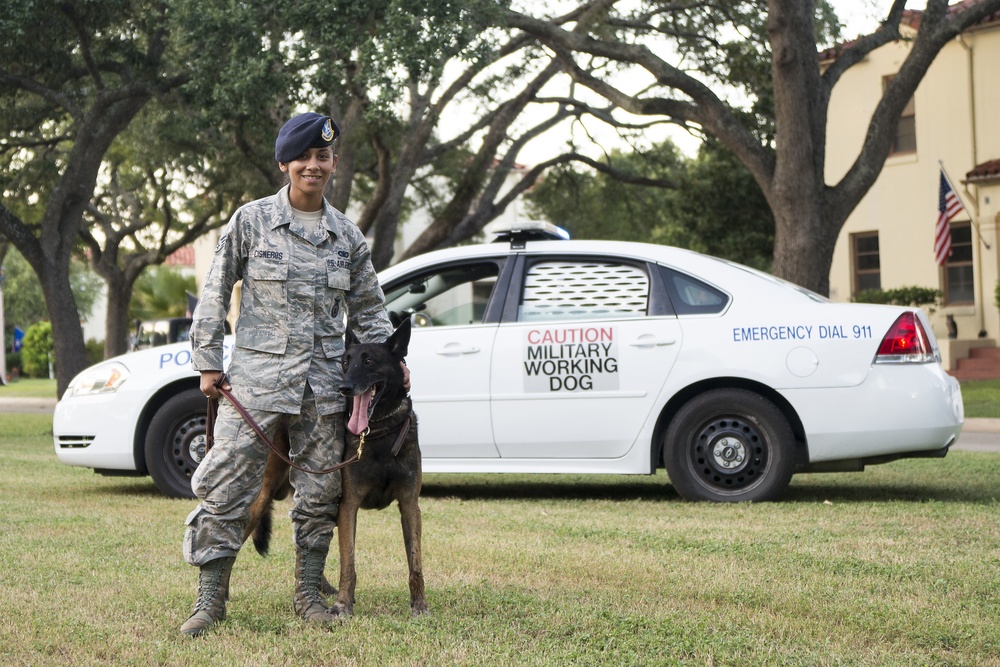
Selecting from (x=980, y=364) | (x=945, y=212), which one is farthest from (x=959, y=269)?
(x=945, y=212)

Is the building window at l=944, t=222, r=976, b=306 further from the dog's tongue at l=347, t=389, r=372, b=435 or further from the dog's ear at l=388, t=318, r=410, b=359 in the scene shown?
the dog's tongue at l=347, t=389, r=372, b=435

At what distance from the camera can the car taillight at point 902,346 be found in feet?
25.2

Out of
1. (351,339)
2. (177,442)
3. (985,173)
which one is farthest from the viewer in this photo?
(985,173)

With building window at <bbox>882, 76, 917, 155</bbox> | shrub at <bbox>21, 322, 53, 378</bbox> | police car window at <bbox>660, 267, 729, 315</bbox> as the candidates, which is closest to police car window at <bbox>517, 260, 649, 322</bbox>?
police car window at <bbox>660, 267, 729, 315</bbox>

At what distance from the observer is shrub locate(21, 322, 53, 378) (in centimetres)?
5172

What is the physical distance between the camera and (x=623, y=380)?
8047 mm

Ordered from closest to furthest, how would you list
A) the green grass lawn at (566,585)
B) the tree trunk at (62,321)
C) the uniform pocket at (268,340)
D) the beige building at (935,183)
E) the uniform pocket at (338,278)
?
the green grass lawn at (566,585)
the uniform pocket at (268,340)
the uniform pocket at (338,278)
the tree trunk at (62,321)
the beige building at (935,183)

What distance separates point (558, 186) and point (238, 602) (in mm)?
23159

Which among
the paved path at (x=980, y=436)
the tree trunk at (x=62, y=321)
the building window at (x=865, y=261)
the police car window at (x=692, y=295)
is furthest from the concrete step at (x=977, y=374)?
the police car window at (x=692, y=295)

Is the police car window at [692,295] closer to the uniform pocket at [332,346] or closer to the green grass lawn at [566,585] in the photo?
the green grass lawn at [566,585]

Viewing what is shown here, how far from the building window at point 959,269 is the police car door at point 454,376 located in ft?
64.9

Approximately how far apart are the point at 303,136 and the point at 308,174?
140 mm

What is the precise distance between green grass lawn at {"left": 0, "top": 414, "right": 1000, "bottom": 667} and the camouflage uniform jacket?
2.91 ft

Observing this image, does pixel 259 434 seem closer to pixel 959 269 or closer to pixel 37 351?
pixel 959 269
